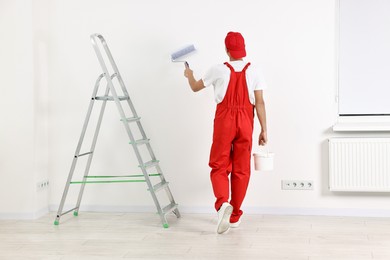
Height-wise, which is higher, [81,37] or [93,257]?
[81,37]

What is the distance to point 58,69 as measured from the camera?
5582mm

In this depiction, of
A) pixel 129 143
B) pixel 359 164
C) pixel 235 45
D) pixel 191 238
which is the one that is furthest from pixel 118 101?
pixel 359 164

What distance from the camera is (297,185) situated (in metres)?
5.32

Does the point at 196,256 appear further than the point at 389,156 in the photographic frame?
No

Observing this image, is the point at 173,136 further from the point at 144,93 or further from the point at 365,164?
the point at 365,164

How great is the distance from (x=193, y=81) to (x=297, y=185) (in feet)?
4.12

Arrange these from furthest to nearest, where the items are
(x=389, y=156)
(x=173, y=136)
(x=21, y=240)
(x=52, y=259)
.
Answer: (x=173, y=136) < (x=389, y=156) < (x=21, y=240) < (x=52, y=259)

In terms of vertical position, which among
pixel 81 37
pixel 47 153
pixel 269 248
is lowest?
pixel 269 248

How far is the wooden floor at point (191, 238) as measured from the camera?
4113mm

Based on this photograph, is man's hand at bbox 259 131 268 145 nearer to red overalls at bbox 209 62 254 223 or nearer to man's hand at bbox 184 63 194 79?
red overalls at bbox 209 62 254 223

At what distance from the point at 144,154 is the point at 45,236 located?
1.20 metres

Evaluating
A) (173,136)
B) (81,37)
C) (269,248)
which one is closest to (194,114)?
(173,136)

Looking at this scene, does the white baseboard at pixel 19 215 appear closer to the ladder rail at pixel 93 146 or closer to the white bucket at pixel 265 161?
the ladder rail at pixel 93 146

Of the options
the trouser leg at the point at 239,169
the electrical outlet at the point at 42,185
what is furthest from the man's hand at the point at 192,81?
the electrical outlet at the point at 42,185
